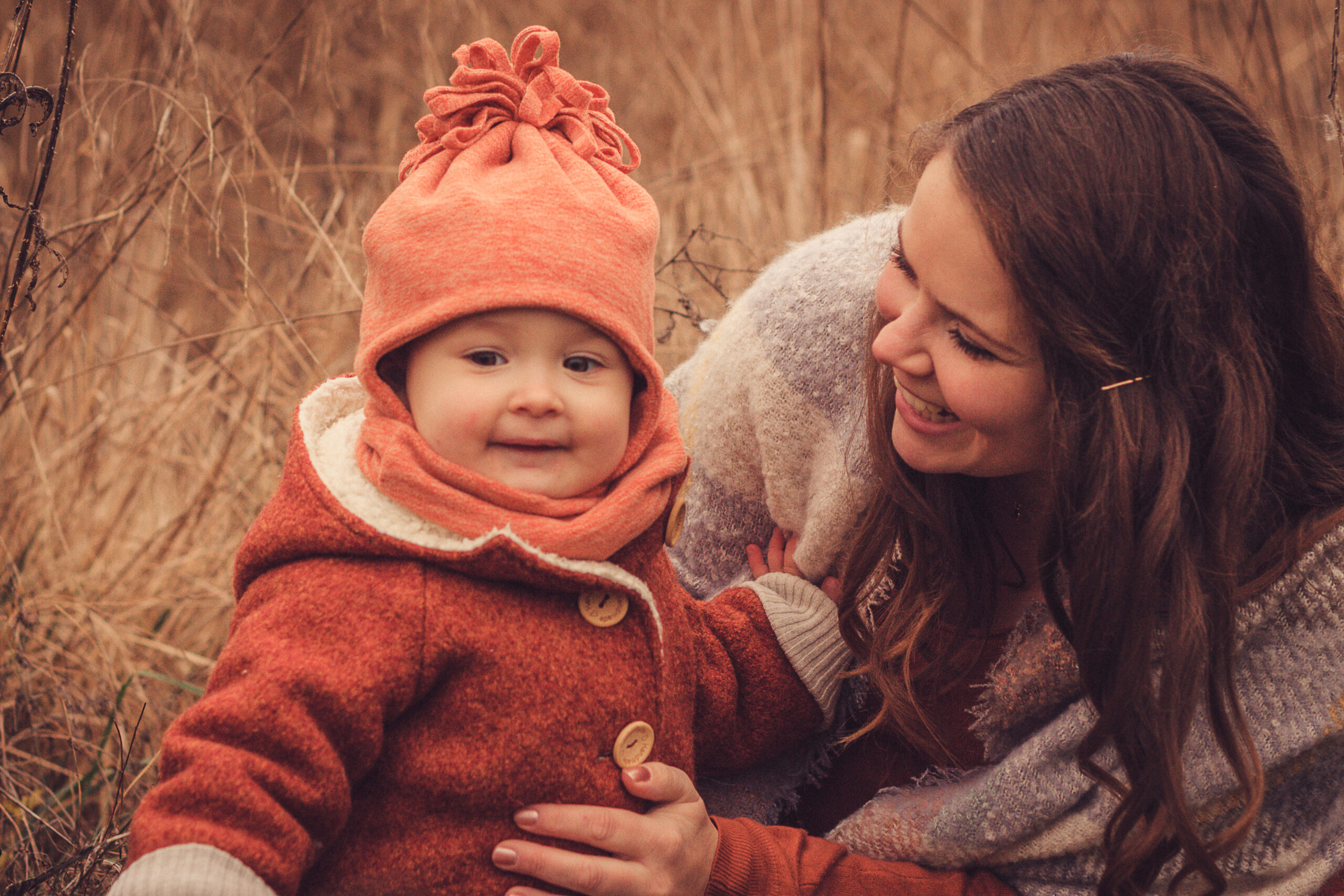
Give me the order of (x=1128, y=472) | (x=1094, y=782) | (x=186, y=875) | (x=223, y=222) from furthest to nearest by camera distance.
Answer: (x=223, y=222)
(x=1094, y=782)
(x=1128, y=472)
(x=186, y=875)

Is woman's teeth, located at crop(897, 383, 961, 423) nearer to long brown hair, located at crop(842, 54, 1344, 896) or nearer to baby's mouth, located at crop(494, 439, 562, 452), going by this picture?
long brown hair, located at crop(842, 54, 1344, 896)

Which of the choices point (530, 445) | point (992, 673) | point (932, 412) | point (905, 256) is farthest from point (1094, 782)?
point (530, 445)

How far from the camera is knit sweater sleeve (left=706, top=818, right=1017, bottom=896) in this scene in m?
1.56

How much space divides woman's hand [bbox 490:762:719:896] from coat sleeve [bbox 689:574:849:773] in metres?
0.16

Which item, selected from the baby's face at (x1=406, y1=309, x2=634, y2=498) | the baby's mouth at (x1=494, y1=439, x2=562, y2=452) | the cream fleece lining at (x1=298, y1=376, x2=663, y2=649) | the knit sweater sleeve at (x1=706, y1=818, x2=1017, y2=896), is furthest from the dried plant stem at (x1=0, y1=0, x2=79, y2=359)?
the knit sweater sleeve at (x1=706, y1=818, x2=1017, y2=896)

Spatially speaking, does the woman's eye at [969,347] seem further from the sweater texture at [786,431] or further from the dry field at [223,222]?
the dry field at [223,222]

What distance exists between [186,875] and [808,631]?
3.07ft

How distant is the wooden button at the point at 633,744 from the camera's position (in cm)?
136

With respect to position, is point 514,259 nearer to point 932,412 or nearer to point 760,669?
point 932,412

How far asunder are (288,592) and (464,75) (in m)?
A: 0.72

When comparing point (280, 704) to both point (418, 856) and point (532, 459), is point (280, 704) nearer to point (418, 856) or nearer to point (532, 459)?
point (418, 856)

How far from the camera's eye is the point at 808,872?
63.1 inches

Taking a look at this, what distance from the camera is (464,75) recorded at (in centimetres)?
146

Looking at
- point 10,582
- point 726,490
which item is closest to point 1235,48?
point 726,490
